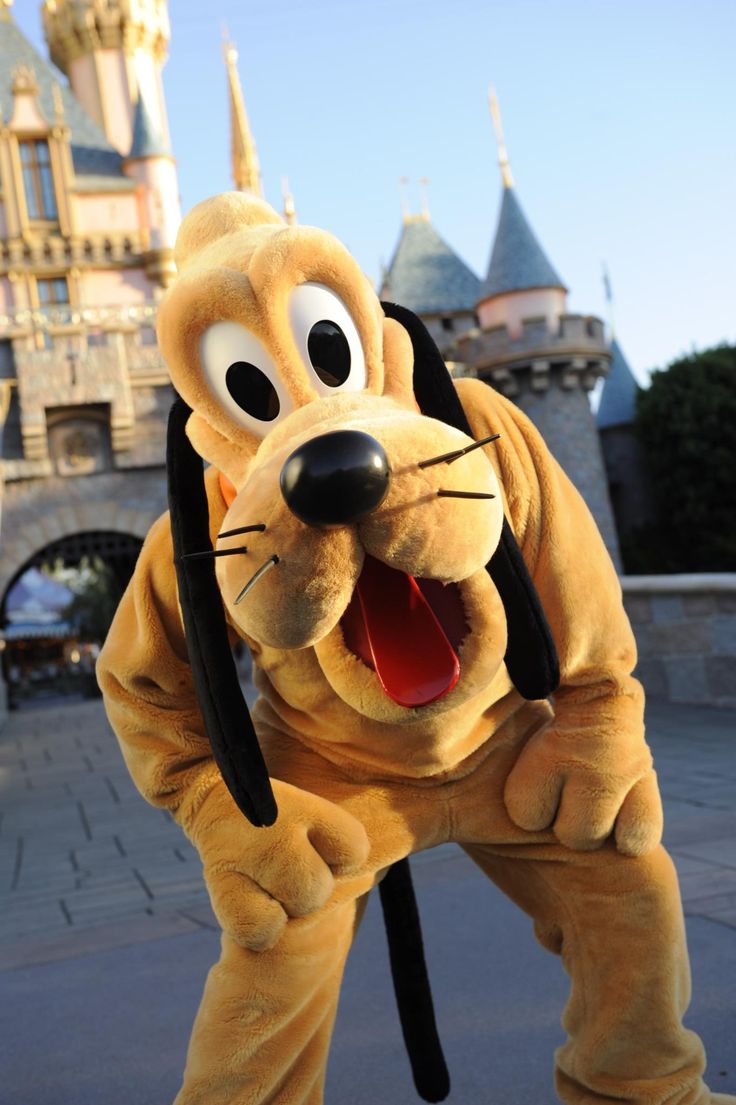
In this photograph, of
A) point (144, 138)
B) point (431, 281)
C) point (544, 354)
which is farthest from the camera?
point (431, 281)

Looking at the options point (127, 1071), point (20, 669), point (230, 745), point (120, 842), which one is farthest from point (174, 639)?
point (20, 669)

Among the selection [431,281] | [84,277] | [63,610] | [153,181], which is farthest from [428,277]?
[63,610]

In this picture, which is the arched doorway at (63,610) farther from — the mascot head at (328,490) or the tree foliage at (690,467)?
the mascot head at (328,490)

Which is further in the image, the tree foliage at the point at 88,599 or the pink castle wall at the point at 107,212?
the tree foliage at the point at 88,599

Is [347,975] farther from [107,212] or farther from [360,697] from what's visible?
[107,212]

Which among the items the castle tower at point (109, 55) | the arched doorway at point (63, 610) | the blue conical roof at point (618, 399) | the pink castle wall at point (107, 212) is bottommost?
the arched doorway at point (63, 610)

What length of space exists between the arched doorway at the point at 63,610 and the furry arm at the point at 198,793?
14637 mm

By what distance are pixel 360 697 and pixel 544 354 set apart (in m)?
17.5

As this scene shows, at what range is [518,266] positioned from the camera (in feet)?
63.2

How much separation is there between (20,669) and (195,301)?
3315cm

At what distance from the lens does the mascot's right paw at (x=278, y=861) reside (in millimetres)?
1846

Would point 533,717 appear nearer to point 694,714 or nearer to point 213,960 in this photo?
point 213,960

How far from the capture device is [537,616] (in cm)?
194

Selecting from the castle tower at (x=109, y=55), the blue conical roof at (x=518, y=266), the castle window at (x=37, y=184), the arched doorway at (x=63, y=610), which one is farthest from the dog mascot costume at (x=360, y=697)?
the castle tower at (x=109, y=55)
